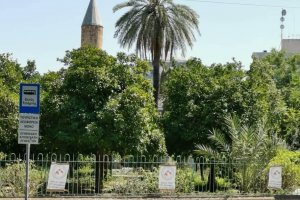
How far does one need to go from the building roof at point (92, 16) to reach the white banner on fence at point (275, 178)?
3603 cm

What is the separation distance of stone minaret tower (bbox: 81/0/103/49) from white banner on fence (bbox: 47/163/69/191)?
35972 mm

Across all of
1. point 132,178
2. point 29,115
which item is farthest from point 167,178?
point 29,115

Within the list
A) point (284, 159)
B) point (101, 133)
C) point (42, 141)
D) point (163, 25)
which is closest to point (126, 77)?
point (101, 133)

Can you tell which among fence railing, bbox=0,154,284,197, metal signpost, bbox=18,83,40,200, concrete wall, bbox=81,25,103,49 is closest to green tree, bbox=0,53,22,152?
fence railing, bbox=0,154,284,197

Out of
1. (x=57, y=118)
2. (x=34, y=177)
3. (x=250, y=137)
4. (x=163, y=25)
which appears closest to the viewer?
(x=34, y=177)

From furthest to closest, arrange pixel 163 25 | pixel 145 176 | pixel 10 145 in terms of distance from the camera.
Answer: pixel 163 25, pixel 10 145, pixel 145 176

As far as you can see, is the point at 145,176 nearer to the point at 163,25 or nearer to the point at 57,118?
the point at 57,118

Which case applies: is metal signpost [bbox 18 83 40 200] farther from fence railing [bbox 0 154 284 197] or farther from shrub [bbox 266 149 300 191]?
shrub [bbox 266 149 300 191]

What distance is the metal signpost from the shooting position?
336 inches

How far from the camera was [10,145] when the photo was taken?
17.7 m

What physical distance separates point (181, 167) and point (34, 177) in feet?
13.2

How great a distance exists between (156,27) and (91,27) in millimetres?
22520

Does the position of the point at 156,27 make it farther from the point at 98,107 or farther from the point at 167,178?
the point at 167,178

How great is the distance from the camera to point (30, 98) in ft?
28.2
